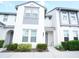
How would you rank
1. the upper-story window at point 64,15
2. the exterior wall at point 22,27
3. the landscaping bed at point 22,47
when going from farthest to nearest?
1. the upper-story window at point 64,15
2. the exterior wall at point 22,27
3. the landscaping bed at point 22,47

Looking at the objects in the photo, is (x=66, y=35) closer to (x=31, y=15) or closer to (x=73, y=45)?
(x=73, y=45)

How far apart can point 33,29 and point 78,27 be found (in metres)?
8.77

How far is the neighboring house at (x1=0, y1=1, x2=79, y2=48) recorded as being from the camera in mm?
→ 12602

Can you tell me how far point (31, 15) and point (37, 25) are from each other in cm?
190

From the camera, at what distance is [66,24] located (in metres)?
15.6

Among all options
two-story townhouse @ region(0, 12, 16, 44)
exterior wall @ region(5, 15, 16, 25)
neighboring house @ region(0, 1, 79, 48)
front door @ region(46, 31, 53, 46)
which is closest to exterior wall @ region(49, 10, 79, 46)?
neighboring house @ region(0, 1, 79, 48)

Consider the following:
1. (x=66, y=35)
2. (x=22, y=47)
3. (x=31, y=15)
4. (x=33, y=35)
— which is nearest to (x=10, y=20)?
(x=31, y=15)

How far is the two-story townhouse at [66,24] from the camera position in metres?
15.3

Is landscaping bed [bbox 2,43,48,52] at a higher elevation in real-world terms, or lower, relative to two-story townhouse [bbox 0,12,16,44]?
lower

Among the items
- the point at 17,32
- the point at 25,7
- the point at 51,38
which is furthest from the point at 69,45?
the point at 25,7

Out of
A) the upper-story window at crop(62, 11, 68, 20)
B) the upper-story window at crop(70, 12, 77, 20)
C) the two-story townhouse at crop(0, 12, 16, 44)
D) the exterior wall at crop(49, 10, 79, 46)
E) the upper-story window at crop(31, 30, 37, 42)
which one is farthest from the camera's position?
the upper-story window at crop(70, 12, 77, 20)

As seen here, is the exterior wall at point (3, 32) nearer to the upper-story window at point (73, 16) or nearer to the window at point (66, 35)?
the window at point (66, 35)

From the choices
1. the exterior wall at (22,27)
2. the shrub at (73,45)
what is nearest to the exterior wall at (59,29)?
the shrub at (73,45)

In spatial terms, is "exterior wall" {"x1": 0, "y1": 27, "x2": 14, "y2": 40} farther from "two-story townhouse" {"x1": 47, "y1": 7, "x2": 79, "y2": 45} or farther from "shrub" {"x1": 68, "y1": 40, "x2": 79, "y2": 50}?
"shrub" {"x1": 68, "y1": 40, "x2": 79, "y2": 50}
